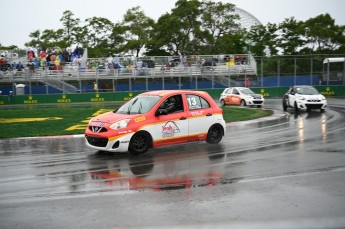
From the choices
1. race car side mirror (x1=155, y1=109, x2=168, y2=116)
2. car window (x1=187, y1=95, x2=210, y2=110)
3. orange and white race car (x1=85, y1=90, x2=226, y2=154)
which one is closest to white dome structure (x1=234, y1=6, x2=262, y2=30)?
car window (x1=187, y1=95, x2=210, y2=110)

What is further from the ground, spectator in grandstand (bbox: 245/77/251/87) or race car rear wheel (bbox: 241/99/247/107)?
spectator in grandstand (bbox: 245/77/251/87)

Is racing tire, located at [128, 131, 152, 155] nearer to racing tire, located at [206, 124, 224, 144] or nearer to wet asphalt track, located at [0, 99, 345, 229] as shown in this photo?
wet asphalt track, located at [0, 99, 345, 229]

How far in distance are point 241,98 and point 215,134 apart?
1832 cm

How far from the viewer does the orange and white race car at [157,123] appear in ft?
33.5

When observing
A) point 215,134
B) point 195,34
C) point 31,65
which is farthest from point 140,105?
point 195,34

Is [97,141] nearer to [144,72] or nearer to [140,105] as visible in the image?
[140,105]

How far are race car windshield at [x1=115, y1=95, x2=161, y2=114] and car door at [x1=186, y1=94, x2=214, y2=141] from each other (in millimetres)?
995

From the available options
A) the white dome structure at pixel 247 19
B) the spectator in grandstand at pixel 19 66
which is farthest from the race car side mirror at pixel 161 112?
the white dome structure at pixel 247 19

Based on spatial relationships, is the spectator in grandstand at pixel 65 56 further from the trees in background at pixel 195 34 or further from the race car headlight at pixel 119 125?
the race car headlight at pixel 119 125

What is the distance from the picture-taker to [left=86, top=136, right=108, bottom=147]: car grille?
10164 millimetres

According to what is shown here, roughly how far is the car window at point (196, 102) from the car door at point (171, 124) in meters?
0.28

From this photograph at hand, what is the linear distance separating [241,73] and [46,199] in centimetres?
3619

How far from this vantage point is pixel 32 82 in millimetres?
41125

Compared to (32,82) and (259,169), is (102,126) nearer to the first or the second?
(259,169)
